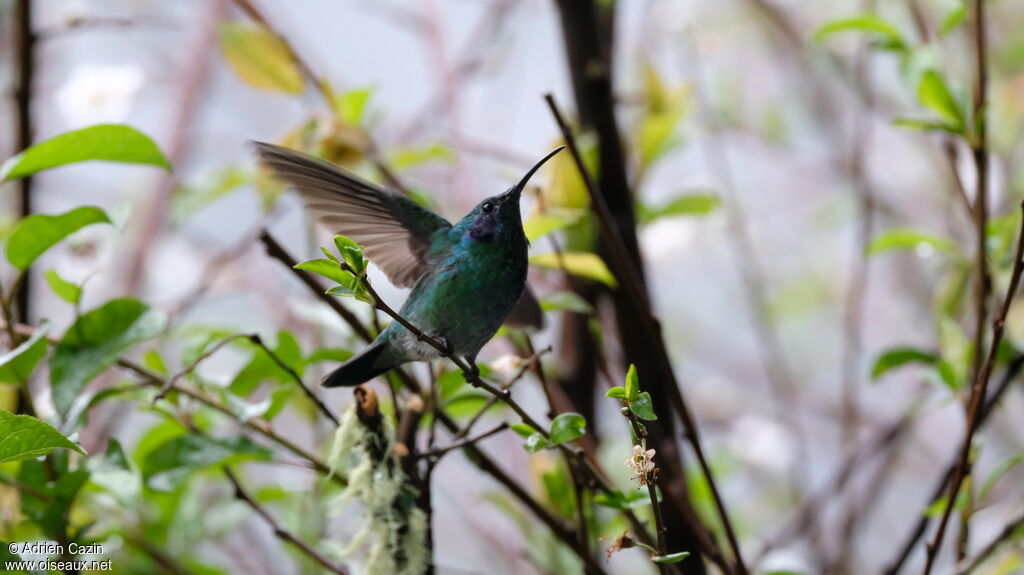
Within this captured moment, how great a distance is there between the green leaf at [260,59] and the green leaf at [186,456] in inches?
16.3

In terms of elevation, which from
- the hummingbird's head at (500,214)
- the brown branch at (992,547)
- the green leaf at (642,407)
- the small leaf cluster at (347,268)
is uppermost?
the hummingbird's head at (500,214)

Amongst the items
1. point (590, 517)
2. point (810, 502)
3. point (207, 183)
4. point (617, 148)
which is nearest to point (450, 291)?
point (590, 517)

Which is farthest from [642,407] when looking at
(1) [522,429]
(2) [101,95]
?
(2) [101,95]

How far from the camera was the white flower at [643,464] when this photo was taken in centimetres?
48

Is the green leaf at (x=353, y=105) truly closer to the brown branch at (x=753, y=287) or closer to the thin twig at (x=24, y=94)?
the thin twig at (x=24, y=94)

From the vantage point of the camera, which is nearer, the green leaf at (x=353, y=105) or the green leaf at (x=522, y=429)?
the green leaf at (x=522, y=429)

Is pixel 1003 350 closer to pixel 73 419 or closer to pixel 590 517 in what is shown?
pixel 590 517

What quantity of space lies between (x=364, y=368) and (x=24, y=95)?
20.0 inches

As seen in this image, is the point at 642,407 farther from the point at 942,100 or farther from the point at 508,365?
the point at 942,100

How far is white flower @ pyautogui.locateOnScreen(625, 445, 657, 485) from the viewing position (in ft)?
1.57

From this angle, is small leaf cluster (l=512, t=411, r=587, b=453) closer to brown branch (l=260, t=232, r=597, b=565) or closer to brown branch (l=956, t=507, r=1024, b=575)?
brown branch (l=260, t=232, r=597, b=565)

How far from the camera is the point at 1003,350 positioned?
88cm

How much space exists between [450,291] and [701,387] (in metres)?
1.90

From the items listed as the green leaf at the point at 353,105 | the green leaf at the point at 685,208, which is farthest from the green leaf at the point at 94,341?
the green leaf at the point at 685,208
